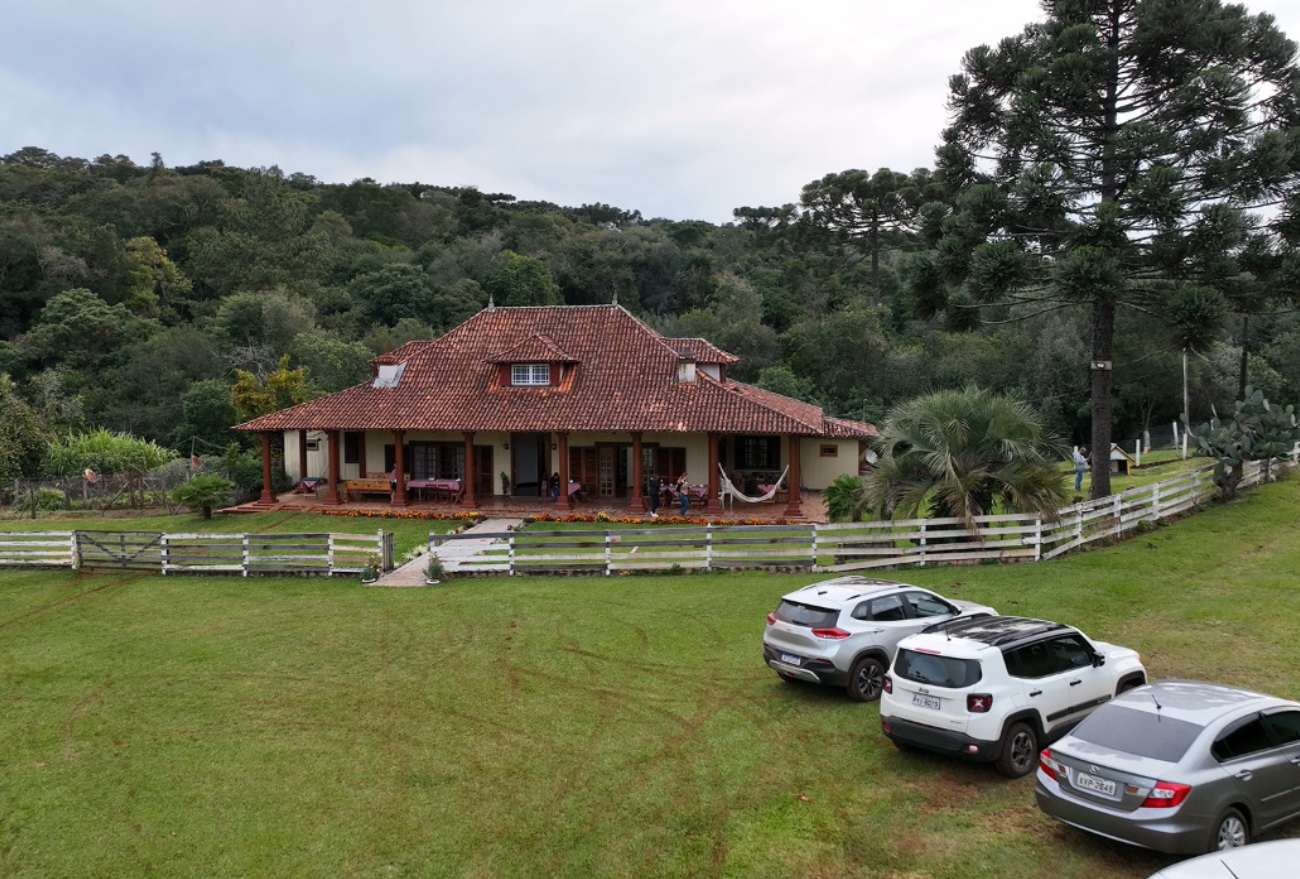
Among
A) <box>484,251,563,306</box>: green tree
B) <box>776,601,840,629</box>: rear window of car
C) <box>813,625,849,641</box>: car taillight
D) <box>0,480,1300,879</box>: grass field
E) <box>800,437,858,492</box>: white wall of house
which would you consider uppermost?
<box>484,251,563,306</box>: green tree

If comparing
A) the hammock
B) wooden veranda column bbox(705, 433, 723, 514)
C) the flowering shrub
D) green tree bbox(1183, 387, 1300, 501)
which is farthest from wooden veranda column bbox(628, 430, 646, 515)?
green tree bbox(1183, 387, 1300, 501)

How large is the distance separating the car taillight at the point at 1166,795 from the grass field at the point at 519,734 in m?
0.73

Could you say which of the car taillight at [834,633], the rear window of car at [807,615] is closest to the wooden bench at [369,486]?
the rear window of car at [807,615]

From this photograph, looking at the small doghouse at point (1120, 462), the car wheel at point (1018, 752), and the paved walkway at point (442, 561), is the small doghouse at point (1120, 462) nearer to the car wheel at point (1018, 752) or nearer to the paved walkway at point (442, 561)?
the paved walkway at point (442, 561)

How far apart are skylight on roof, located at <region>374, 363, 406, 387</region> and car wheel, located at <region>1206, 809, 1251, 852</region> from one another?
2721cm

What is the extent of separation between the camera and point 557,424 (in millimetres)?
26109

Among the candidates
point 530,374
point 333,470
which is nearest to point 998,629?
point 530,374

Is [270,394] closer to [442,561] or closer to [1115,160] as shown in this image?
[442,561]

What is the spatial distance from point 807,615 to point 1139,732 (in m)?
4.24

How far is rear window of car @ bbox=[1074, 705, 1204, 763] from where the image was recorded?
667cm

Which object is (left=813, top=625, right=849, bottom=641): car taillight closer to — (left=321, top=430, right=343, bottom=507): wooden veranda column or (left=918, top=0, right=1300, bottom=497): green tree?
(left=918, top=0, right=1300, bottom=497): green tree

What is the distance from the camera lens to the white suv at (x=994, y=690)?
816 centimetres

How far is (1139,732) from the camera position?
22.8ft

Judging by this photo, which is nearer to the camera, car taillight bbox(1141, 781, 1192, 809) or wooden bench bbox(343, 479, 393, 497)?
car taillight bbox(1141, 781, 1192, 809)
